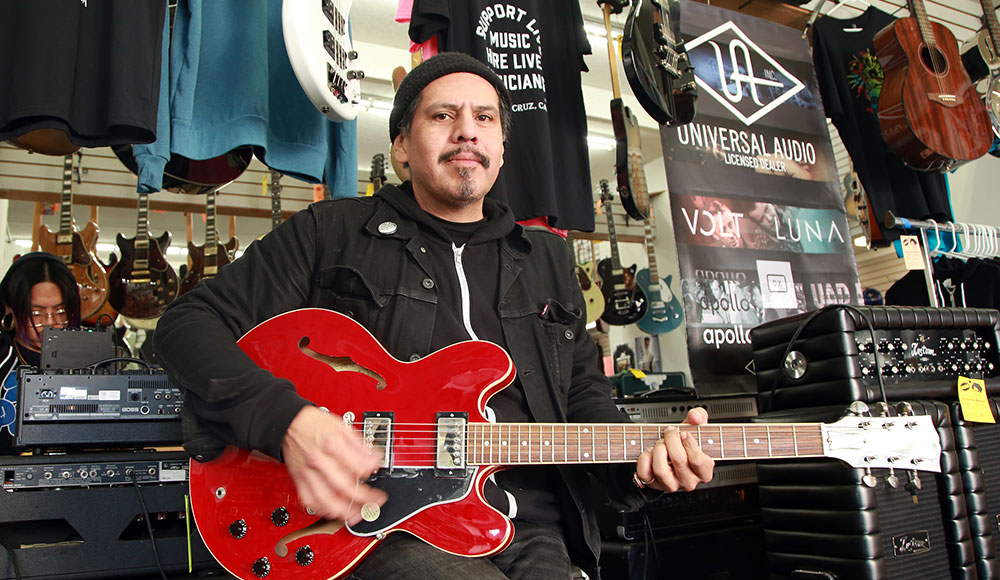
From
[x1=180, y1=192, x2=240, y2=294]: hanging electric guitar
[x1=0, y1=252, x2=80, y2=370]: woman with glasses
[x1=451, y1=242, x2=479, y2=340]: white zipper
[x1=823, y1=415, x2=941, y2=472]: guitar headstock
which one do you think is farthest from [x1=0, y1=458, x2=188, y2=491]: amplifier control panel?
[x1=180, y1=192, x2=240, y2=294]: hanging electric guitar

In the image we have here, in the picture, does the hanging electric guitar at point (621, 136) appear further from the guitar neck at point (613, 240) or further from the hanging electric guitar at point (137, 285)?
the hanging electric guitar at point (137, 285)

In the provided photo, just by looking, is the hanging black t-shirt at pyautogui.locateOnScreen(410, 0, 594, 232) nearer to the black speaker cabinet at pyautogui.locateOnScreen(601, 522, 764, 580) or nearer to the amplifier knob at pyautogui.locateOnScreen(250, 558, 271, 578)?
the black speaker cabinet at pyautogui.locateOnScreen(601, 522, 764, 580)

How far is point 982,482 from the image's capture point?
1994mm

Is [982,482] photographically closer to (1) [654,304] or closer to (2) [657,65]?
(2) [657,65]

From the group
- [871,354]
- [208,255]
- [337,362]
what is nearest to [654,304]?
[208,255]

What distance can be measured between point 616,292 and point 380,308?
4.87m

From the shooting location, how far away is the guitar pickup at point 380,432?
1.32m

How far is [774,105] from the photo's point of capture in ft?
10.7

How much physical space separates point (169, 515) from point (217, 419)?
0.70m

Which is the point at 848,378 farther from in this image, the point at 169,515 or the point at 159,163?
the point at 159,163

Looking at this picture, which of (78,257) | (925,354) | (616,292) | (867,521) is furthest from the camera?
(616,292)

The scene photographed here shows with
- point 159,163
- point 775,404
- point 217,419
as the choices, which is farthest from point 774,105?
point 217,419

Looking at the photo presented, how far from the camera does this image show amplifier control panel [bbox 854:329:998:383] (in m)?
2.02

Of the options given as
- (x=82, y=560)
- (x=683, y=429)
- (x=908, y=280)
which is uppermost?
(x=908, y=280)
